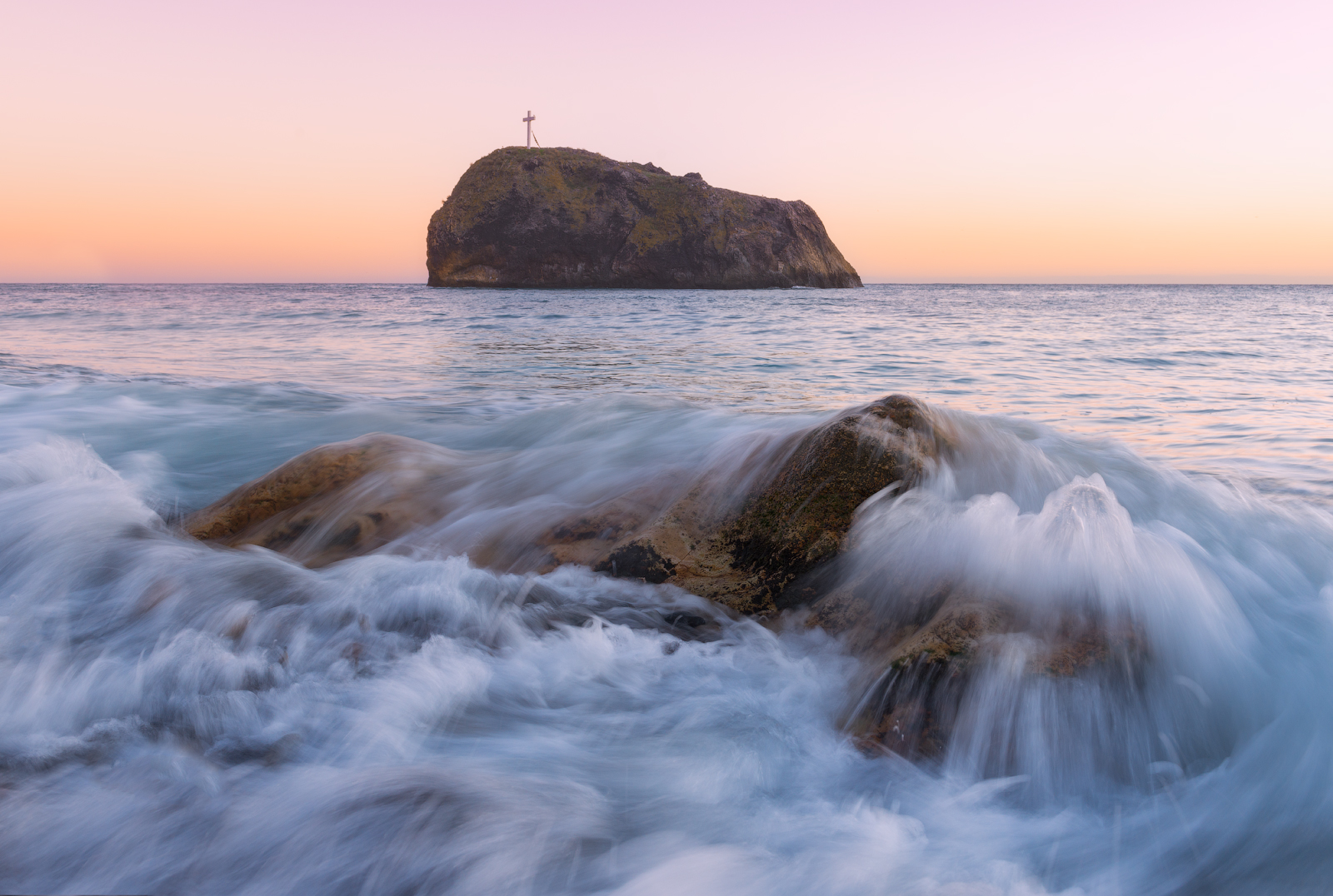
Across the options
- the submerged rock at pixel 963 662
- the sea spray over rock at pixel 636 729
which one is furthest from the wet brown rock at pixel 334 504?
the submerged rock at pixel 963 662

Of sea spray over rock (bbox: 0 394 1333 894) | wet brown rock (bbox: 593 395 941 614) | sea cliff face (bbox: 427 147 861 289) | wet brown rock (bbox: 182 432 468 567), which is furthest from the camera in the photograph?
sea cliff face (bbox: 427 147 861 289)

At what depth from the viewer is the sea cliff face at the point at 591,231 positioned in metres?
70.3

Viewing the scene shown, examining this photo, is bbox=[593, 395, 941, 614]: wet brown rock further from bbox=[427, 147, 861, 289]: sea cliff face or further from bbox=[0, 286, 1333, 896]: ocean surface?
bbox=[427, 147, 861, 289]: sea cliff face

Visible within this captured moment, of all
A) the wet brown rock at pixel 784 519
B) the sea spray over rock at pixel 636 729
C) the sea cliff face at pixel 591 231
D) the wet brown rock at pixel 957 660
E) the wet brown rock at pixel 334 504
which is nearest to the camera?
the sea spray over rock at pixel 636 729

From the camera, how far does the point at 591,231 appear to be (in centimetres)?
7125

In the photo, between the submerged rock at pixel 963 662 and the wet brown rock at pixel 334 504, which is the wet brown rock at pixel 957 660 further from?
the wet brown rock at pixel 334 504

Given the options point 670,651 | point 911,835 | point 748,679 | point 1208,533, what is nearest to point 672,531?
point 670,651

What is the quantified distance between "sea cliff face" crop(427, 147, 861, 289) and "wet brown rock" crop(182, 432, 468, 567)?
226 ft

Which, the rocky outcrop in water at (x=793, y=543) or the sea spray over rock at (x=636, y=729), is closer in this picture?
the sea spray over rock at (x=636, y=729)

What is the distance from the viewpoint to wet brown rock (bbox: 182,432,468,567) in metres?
3.47

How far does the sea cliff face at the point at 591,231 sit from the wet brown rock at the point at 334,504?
68918 mm

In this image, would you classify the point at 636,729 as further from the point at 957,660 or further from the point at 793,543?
the point at 793,543

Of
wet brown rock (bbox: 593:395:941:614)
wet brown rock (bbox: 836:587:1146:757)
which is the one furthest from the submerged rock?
wet brown rock (bbox: 593:395:941:614)

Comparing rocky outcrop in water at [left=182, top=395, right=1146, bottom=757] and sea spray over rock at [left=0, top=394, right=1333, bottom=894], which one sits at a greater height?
rocky outcrop in water at [left=182, top=395, right=1146, bottom=757]
